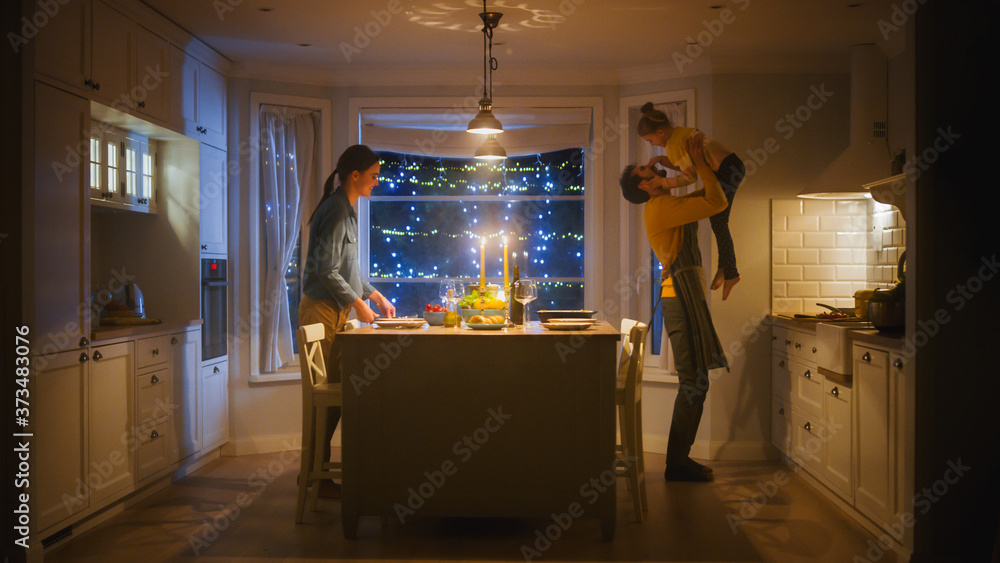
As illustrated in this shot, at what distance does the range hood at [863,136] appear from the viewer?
4.05 metres

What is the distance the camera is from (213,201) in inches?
186

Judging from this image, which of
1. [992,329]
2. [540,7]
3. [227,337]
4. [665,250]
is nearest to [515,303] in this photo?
[665,250]

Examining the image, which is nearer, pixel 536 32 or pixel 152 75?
pixel 152 75

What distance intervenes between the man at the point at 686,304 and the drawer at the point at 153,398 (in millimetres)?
2742

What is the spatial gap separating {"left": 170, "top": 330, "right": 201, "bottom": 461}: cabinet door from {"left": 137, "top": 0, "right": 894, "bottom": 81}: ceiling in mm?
1761

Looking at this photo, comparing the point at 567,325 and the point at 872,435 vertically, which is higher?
the point at 567,325

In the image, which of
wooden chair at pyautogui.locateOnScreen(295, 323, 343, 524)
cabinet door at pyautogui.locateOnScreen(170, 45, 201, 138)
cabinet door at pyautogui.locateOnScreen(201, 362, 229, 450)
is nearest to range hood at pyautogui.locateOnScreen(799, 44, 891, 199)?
wooden chair at pyautogui.locateOnScreen(295, 323, 343, 524)

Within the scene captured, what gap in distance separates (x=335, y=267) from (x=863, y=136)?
2.95 m

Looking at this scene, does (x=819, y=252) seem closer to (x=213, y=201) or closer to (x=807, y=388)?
(x=807, y=388)

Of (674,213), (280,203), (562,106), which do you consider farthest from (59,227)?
(562,106)

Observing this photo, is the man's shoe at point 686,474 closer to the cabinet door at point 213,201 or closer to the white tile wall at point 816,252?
the white tile wall at point 816,252

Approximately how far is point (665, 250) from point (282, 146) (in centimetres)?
266

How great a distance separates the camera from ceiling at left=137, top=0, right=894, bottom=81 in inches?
155

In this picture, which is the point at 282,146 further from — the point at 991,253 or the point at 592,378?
the point at 991,253
